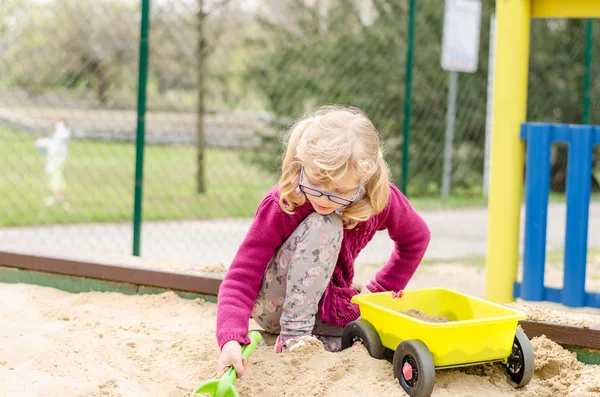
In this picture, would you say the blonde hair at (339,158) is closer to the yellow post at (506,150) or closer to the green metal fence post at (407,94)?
the yellow post at (506,150)

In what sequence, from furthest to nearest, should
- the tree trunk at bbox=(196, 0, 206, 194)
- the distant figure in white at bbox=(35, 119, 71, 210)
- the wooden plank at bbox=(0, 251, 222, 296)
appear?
the distant figure in white at bbox=(35, 119, 71, 210), the tree trunk at bbox=(196, 0, 206, 194), the wooden plank at bbox=(0, 251, 222, 296)

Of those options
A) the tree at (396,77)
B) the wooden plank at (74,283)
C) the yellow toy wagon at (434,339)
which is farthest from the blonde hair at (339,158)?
the tree at (396,77)

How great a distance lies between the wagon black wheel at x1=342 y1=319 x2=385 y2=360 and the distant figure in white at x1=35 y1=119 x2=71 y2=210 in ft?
18.5

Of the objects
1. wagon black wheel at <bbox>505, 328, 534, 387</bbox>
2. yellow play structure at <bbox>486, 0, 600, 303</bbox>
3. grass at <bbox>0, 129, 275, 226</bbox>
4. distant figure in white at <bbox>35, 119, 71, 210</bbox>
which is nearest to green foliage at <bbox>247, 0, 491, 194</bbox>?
grass at <bbox>0, 129, 275, 226</bbox>

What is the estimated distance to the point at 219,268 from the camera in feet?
10.3

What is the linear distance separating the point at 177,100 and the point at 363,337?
5899mm

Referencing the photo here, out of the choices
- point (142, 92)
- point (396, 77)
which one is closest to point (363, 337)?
point (142, 92)

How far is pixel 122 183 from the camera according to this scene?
26.6ft

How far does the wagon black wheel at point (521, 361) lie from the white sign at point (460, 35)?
649 cm

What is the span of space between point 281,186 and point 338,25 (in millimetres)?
6335

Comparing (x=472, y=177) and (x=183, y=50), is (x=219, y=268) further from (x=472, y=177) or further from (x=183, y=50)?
(x=472, y=177)

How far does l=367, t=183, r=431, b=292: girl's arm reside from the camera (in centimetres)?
244

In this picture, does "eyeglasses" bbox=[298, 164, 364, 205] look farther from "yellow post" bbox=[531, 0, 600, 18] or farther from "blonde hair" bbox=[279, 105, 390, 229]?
"yellow post" bbox=[531, 0, 600, 18]

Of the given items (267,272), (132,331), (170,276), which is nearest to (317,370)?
(267,272)
